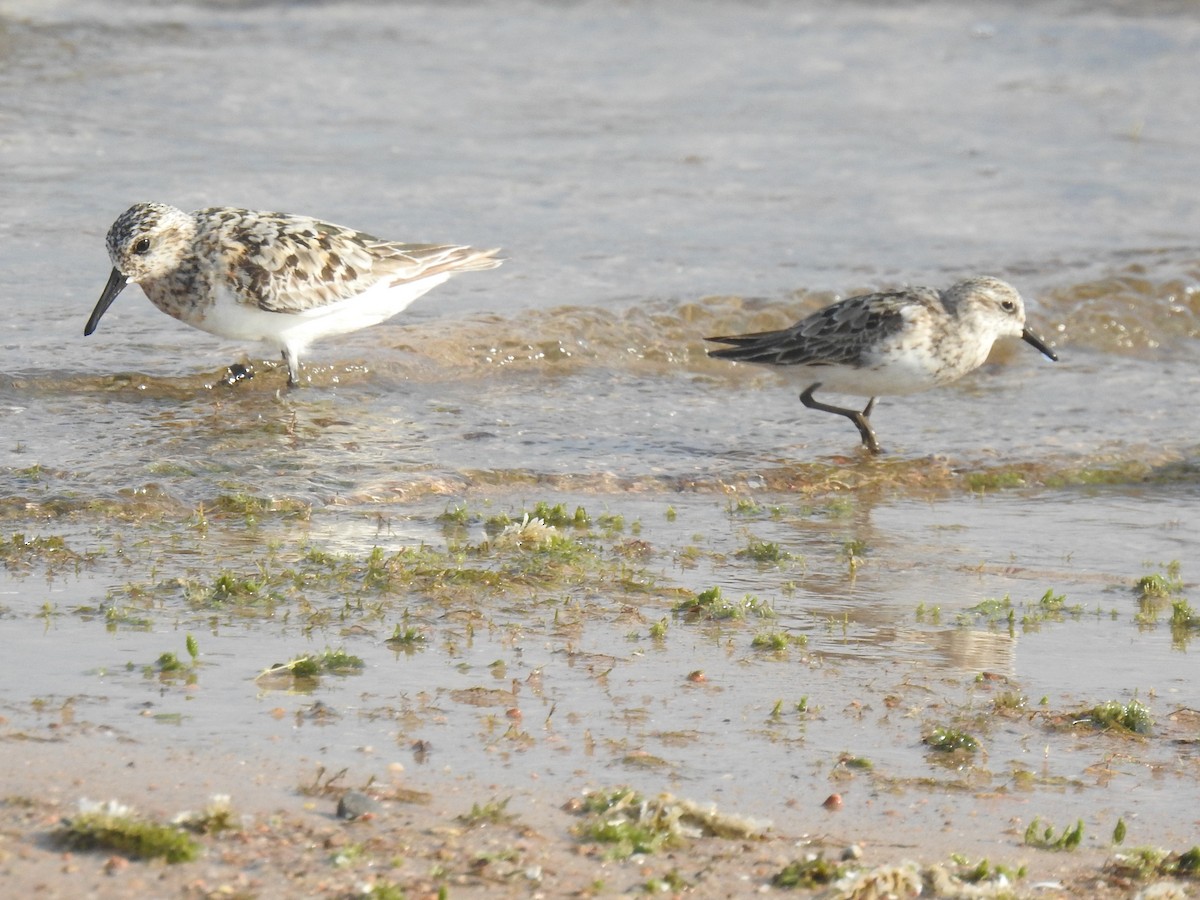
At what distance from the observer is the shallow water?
16.6 ft

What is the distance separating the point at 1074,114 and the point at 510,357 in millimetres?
10449

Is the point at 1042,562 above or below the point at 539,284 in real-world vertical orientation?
below

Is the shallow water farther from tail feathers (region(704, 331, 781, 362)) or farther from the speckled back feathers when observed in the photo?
the speckled back feathers

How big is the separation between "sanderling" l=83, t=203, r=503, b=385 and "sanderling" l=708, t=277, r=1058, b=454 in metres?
2.25

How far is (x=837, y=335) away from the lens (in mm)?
9242

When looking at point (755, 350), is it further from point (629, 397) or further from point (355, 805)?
point (355, 805)

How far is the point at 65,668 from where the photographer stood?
5.07m

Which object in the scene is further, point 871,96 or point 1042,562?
point 871,96

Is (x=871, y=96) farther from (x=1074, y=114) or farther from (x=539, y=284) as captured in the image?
(x=539, y=284)

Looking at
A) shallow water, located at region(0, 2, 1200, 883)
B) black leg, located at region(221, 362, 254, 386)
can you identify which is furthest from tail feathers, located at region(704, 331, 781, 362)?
black leg, located at region(221, 362, 254, 386)

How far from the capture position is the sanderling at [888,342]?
358 inches

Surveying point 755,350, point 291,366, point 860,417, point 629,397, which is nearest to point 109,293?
point 291,366

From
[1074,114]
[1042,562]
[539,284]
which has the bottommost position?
[1042,562]

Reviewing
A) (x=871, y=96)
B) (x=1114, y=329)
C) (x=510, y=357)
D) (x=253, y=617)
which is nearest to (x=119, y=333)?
(x=510, y=357)
